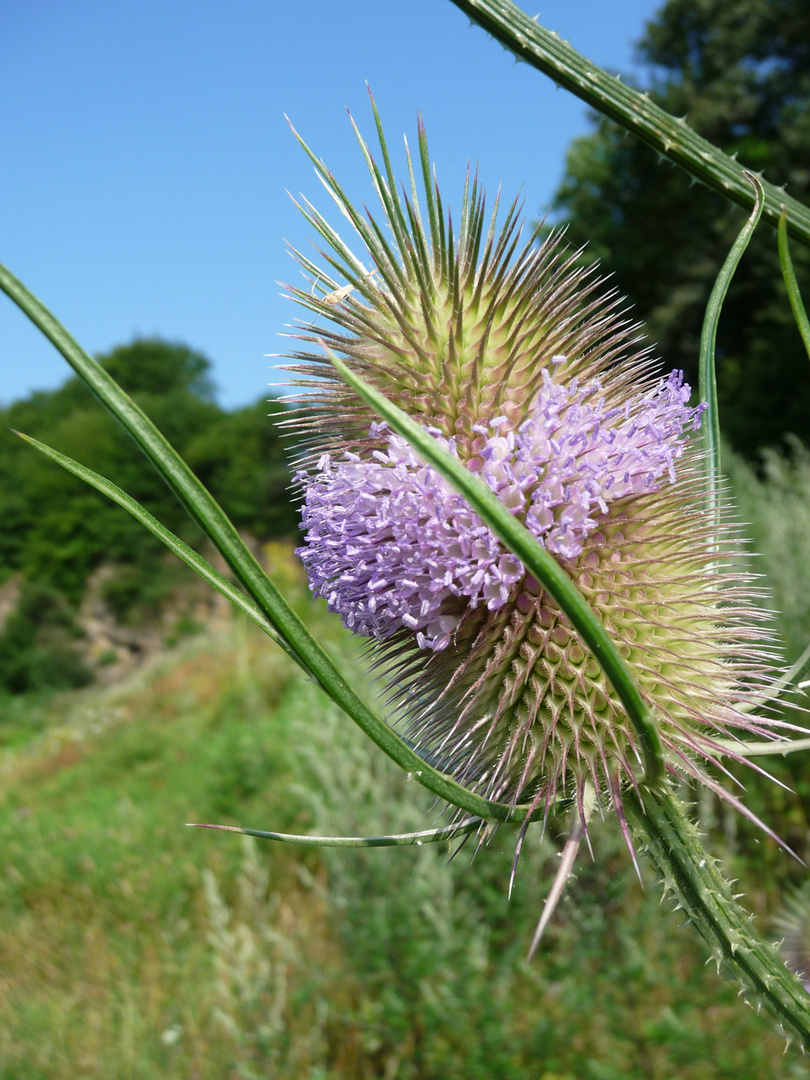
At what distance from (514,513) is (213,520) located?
48cm

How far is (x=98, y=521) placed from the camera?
28.3m

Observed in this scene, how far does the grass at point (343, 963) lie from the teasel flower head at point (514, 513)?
0.27 metres

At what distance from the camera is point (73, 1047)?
3666 millimetres

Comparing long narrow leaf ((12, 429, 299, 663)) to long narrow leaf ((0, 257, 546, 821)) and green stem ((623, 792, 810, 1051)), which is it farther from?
green stem ((623, 792, 810, 1051))

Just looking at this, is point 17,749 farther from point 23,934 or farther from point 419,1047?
point 419,1047

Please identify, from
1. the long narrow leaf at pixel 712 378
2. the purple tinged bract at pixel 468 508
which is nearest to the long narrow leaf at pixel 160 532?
the purple tinged bract at pixel 468 508

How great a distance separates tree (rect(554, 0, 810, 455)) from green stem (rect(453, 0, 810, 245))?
1327 centimetres

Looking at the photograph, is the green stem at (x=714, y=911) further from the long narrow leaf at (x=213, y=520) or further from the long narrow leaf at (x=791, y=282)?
the long narrow leaf at (x=791, y=282)

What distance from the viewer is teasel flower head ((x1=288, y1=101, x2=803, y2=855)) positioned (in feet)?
3.45

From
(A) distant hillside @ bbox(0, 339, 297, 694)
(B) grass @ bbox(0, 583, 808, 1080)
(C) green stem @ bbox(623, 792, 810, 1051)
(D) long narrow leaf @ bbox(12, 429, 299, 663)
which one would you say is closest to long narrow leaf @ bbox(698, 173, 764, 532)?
(C) green stem @ bbox(623, 792, 810, 1051)

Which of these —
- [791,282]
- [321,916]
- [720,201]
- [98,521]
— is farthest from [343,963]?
[98,521]

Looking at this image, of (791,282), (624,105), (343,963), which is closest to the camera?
(791,282)

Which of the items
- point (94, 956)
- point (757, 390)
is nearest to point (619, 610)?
point (94, 956)

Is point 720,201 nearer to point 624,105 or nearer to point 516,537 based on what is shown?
point 624,105
